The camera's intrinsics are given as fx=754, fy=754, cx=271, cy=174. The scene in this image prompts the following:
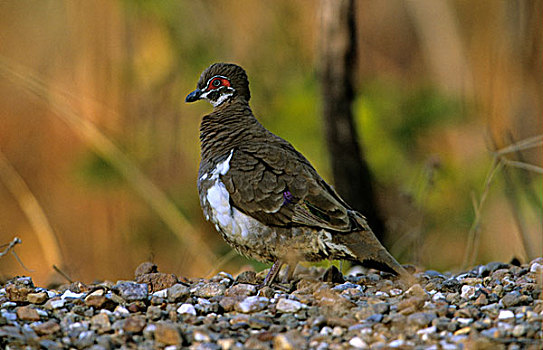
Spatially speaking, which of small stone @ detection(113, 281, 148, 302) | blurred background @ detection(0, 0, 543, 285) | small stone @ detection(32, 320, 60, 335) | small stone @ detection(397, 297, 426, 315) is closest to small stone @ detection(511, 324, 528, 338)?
small stone @ detection(397, 297, 426, 315)

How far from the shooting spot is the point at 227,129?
4.55 m

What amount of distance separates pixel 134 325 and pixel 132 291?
0.50m

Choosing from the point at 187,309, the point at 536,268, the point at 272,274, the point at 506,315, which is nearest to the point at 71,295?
the point at 187,309

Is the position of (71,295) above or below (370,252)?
above

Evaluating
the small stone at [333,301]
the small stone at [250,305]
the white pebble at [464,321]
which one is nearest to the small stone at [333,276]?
the small stone at [333,301]

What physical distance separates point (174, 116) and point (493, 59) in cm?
375

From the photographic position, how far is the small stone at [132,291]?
3566mm

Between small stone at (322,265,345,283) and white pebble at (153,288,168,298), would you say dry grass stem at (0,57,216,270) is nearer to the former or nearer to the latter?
small stone at (322,265,345,283)

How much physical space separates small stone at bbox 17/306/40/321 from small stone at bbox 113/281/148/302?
0.44 metres

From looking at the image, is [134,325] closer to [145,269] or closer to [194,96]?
[145,269]

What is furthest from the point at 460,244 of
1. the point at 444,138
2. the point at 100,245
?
the point at 100,245

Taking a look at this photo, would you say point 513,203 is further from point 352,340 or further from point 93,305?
point 93,305

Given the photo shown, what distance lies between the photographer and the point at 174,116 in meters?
7.87

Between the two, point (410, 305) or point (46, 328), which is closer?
point (46, 328)
